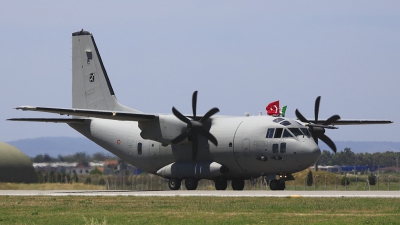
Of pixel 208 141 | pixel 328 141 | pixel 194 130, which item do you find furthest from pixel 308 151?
pixel 194 130

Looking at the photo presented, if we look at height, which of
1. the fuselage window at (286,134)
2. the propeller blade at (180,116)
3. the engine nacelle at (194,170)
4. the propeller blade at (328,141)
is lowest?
the engine nacelle at (194,170)

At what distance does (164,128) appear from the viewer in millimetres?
39500

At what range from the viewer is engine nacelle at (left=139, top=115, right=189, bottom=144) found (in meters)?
39.2

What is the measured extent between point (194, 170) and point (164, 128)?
3059 mm

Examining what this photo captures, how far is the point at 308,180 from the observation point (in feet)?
183

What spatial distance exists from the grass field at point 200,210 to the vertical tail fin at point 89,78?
579 inches

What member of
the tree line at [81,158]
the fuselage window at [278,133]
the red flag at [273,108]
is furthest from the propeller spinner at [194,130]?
the tree line at [81,158]

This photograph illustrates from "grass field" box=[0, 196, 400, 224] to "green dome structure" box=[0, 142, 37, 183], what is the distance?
83.1 feet

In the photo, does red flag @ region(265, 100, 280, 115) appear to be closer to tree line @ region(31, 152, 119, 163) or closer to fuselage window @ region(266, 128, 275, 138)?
fuselage window @ region(266, 128, 275, 138)

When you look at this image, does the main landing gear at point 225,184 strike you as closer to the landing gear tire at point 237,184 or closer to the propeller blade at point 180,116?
the landing gear tire at point 237,184

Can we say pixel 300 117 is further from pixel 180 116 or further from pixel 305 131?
pixel 180 116

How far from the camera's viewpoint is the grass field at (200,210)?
22062 mm

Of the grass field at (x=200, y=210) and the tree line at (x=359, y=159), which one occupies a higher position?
the tree line at (x=359, y=159)

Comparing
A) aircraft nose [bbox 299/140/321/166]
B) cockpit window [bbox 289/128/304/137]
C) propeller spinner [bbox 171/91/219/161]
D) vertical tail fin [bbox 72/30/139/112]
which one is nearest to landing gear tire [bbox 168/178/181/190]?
propeller spinner [bbox 171/91/219/161]
